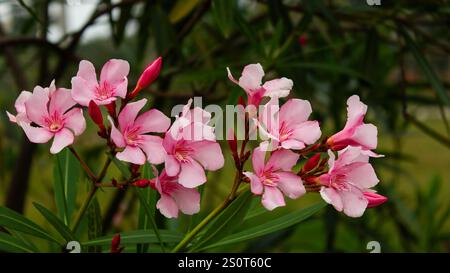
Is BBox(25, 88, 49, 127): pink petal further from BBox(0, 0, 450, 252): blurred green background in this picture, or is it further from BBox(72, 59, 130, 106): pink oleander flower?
BBox(0, 0, 450, 252): blurred green background

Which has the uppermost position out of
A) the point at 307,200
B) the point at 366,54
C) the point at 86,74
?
the point at 307,200

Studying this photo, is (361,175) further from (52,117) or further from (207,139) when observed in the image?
(52,117)

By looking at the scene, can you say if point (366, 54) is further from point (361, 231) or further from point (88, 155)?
point (88, 155)

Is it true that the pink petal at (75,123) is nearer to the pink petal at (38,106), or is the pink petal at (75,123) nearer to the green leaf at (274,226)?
the pink petal at (38,106)

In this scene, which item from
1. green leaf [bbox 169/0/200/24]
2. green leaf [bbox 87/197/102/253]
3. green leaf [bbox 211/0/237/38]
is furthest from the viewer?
green leaf [bbox 169/0/200/24]

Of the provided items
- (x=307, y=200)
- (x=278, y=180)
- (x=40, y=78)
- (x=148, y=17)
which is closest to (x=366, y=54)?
(x=148, y=17)

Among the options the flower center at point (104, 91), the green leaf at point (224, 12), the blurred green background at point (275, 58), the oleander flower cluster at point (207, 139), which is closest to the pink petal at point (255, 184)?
the oleander flower cluster at point (207, 139)

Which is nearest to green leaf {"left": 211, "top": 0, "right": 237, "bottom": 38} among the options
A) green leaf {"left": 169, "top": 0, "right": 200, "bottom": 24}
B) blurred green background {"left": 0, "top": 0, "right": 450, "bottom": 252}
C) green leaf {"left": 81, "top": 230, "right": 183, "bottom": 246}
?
blurred green background {"left": 0, "top": 0, "right": 450, "bottom": 252}
